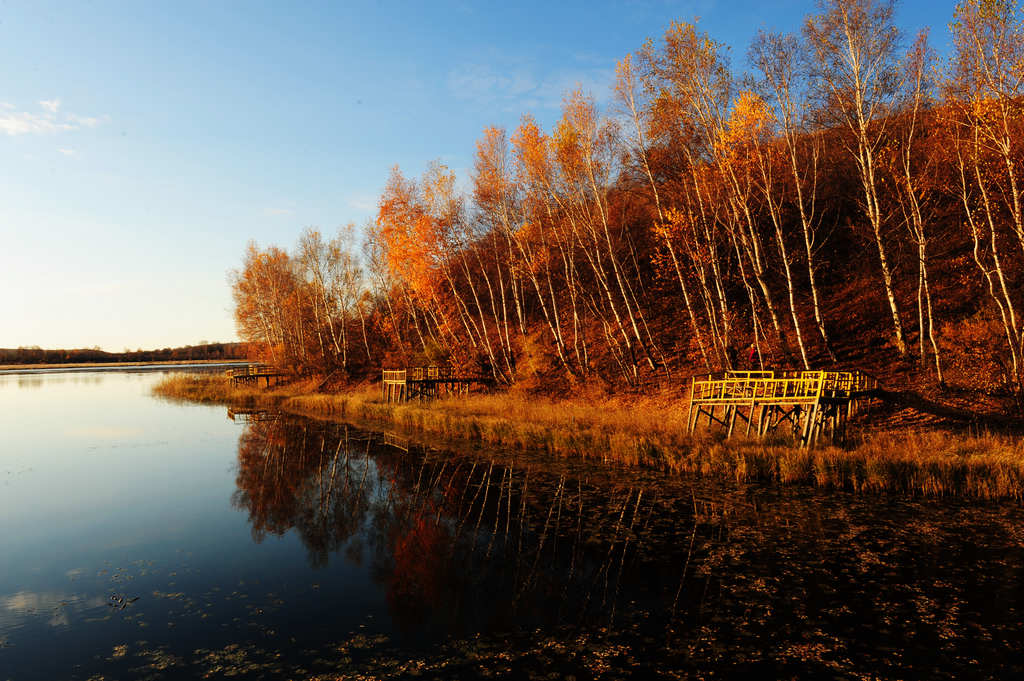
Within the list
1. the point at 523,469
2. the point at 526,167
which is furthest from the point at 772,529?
the point at 526,167

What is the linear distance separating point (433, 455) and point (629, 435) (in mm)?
6576

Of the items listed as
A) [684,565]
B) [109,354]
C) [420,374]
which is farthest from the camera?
[109,354]

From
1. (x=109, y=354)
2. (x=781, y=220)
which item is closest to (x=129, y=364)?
(x=109, y=354)

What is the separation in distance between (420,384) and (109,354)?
146766mm

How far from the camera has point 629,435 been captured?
1717 centimetres

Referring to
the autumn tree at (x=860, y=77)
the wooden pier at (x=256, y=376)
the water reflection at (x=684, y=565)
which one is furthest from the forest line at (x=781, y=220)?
the wooden pier at (x=256, y=376)

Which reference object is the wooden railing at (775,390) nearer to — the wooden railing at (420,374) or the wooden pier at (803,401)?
the wooden pier at (803,401)

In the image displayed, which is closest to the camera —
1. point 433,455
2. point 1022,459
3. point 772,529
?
point 772,529

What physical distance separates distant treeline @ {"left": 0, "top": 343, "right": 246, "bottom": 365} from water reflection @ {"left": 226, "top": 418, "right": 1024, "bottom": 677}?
4591 inches

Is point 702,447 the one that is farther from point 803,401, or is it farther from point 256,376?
point 256,376

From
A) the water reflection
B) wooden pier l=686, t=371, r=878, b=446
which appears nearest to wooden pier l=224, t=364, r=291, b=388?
the water reflection

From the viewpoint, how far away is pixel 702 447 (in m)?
15.3

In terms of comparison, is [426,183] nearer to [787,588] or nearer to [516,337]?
[516,337]

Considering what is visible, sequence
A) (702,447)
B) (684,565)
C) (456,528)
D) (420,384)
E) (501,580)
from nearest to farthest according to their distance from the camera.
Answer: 1. (501,580)
2. (684,565)
3. (456,528)
4. (702,447)
5. (420,384)
